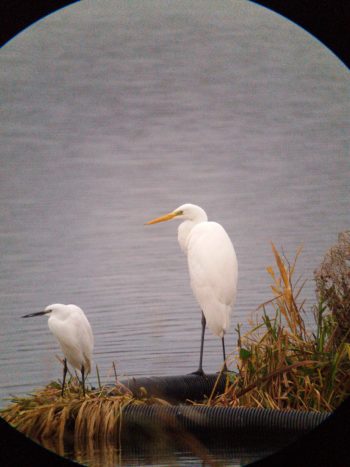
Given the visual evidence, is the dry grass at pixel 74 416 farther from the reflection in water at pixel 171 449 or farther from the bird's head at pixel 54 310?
the bird's head at pixel 54 310

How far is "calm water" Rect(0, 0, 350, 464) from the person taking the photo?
3.76 metres

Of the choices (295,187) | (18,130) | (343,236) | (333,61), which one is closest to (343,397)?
(343,236)

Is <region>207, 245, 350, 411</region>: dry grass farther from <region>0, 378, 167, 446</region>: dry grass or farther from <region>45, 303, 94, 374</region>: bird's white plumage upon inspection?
<region>45, 303, 94, 374</region>: bird's white plumage

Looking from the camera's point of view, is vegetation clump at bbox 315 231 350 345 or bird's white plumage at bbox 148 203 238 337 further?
bird's white plumage at bbox 148 203 238 337

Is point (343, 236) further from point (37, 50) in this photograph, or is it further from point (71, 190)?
point (37, 50)

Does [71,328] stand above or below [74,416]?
above

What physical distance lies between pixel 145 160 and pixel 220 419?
4.64ft

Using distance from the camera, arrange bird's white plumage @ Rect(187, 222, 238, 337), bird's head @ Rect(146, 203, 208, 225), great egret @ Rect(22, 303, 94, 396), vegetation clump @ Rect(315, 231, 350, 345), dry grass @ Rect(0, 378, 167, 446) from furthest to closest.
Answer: bird's head @ Rect(146, 203, 208, 225) → bird's white plumage @ Rect(187, 222, 238, 337) → great egret @ Rect(22, 303, 94, 396) → vegetation clump @ Rect(315, 231, 350, 345) → dry grass @ Rect(0, 378, 167, 446)

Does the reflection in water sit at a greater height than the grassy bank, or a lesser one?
lesser

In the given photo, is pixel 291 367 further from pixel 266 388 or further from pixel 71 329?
pixel 71 329

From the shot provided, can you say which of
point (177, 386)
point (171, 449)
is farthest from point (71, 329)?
point (171, 449)

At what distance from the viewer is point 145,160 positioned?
392cm

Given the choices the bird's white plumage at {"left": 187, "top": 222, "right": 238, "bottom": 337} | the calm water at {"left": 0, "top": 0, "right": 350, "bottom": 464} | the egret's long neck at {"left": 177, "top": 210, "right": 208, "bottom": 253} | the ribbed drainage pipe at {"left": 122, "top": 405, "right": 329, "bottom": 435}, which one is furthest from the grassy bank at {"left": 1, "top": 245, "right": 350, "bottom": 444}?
the egret's long neck at {"left": 177, "top": 210, "right": 208, "bottom": 253}

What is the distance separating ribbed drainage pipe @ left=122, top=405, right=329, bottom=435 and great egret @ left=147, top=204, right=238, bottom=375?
672 mm
